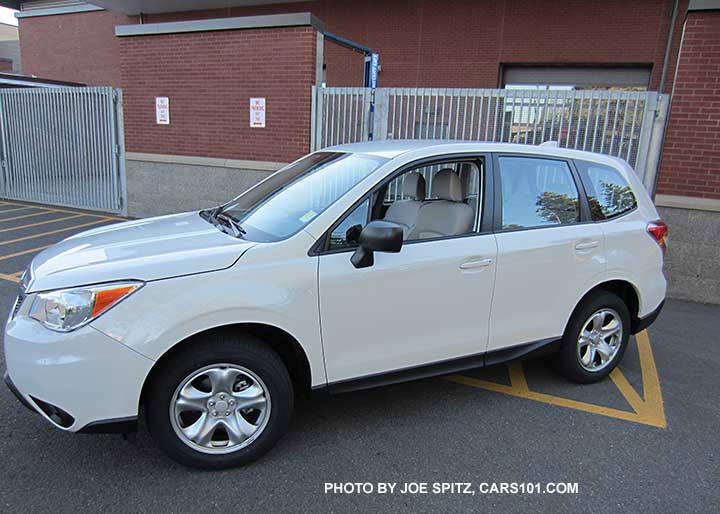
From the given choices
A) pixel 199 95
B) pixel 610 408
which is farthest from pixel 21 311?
pixel 199 95

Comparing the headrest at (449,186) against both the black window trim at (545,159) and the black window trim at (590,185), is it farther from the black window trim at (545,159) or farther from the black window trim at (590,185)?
the black window trim at (590,185)

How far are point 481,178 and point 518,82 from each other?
12.7 m

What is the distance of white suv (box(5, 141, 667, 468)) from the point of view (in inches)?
96.7

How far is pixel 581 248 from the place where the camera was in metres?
3.63

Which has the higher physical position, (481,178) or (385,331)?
(481,178)

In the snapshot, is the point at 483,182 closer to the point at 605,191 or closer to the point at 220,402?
the point at 605,191

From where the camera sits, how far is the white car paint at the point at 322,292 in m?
2.42

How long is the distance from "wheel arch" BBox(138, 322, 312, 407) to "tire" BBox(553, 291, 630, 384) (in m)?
2.01

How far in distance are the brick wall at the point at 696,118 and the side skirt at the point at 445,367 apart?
4.27 metres

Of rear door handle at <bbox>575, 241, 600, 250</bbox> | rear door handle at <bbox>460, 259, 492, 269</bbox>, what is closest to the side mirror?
rear door handle at <bbox>460, 259, 492, 269</bbox>

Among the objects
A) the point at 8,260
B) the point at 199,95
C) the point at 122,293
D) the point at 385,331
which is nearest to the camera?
the point at 122,293

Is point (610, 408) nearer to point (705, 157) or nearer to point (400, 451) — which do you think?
point (400, 451)

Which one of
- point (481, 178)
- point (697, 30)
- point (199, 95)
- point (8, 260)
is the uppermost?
point (697, 30)

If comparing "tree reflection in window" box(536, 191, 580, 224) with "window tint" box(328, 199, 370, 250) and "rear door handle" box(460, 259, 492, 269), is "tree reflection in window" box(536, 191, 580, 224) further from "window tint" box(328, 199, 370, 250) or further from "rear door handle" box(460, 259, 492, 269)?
"window tint" box(328, 199, 370, 250)
